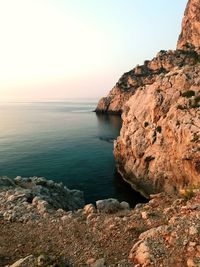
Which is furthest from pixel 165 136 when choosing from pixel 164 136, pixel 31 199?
pixel 31 199

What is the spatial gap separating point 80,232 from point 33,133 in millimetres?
81013

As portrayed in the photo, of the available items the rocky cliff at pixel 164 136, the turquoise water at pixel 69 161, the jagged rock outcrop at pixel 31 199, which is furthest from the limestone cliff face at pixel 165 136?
the jagged rock outcrop at pixel 31 199

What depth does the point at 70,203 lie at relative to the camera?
33.1m

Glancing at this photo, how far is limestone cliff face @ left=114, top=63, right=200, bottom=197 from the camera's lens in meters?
39.5

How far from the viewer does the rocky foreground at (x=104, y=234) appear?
13.6m

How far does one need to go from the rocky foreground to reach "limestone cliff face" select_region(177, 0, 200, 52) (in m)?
144

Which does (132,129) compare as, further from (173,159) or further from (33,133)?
(33,133)

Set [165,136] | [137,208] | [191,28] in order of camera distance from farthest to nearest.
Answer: [191,28]
[165,136]
[137,208]

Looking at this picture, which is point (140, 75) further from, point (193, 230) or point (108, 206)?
point (193, 230)

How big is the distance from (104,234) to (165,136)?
29.5m

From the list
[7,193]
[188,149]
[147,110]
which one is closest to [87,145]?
[147,110]

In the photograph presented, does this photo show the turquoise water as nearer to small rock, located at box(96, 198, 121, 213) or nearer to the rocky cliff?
the rocky cliff

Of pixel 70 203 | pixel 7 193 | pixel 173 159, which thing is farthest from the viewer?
pixel 173 159

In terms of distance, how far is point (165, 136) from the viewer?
44.2m
